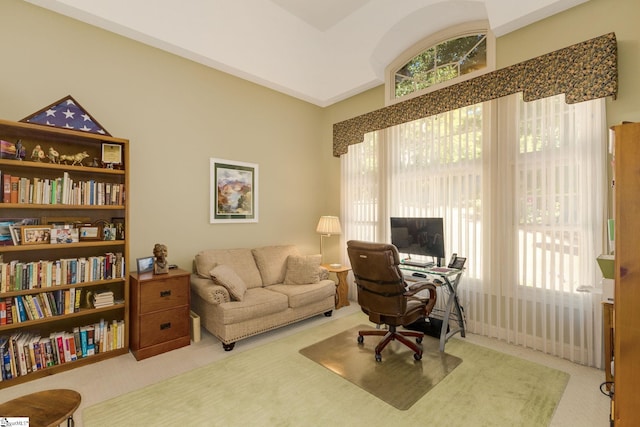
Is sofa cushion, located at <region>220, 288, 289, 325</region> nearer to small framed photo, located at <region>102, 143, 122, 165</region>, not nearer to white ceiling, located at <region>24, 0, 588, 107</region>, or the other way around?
small framed photo, located at <region>102, 143, 122, 165</region>

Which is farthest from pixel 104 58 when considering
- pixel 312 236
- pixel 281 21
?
pixel 312 236

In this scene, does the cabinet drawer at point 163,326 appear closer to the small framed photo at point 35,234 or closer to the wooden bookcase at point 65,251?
the wooden bookcase at point 65,251

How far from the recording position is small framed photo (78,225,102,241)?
2.68 meters

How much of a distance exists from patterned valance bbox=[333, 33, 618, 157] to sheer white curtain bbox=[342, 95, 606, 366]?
4.5 inches

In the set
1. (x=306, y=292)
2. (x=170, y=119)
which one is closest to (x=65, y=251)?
(x=170, y=119)

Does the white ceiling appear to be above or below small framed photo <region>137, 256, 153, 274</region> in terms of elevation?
above

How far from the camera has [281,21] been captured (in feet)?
13.6

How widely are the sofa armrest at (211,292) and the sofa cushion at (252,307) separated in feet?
0.21

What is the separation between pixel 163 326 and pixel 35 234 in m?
1.37

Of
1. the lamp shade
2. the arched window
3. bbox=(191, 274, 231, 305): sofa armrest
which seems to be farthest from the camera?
the lamp shade

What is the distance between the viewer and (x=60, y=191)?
256 cm

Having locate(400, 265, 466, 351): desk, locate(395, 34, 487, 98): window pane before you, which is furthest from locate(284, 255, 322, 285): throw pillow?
locate(395, 34, 487, 98): window pane

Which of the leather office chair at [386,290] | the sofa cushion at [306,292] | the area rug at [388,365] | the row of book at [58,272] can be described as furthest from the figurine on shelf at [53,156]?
the area rug at [388,365]

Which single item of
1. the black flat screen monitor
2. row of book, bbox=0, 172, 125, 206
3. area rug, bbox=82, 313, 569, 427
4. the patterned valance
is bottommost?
area rug, bbox=82, 313, 569, 427
